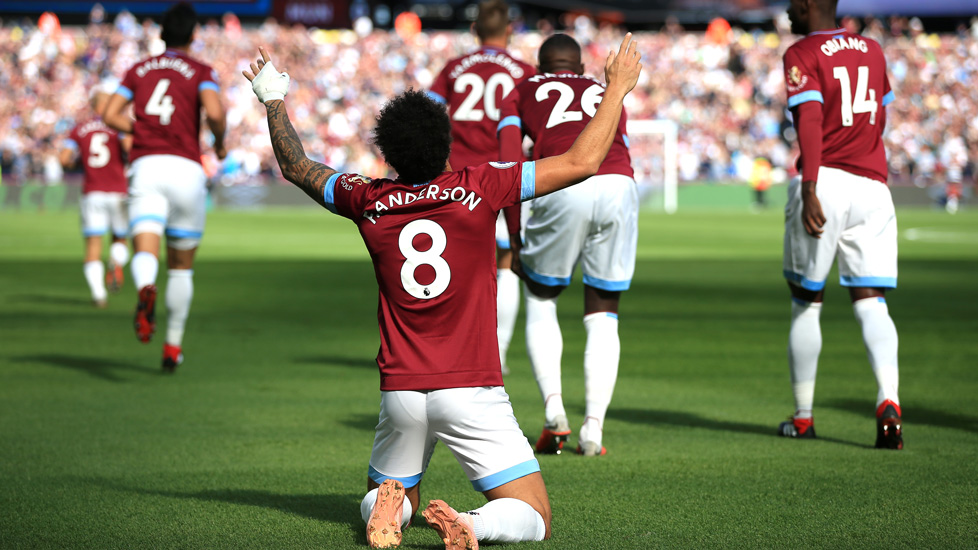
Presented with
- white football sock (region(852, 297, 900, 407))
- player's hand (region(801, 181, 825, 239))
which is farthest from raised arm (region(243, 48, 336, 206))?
white football sock (region(852, 297, 900, 407))

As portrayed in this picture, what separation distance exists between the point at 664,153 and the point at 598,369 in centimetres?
3579

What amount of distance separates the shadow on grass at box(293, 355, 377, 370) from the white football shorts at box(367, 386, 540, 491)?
481 centimetres

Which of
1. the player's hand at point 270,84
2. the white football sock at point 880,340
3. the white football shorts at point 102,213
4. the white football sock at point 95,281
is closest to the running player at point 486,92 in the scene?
the white football sock at point 880,340

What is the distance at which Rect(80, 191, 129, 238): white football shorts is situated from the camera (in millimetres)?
13562

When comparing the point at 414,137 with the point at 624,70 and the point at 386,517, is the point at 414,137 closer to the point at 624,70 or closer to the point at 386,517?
the point at 624,70

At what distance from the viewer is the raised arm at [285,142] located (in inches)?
158

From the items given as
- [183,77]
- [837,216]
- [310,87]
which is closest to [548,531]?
[837,216]

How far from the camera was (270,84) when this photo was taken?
4203 millimetres

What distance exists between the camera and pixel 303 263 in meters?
18.6

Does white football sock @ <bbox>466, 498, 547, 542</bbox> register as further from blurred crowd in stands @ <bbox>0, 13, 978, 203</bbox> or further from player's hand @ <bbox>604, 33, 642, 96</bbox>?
blurred crowd in stands @ <bbox>0, 13, 978, 203</bbox>

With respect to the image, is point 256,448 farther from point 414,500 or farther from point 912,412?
point 912,412

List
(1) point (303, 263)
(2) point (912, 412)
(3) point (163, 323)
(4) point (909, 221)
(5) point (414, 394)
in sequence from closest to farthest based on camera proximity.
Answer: (5) point (414, 394) → (2) point (912, 412) → (3) point (163, 323) → (1) point (303, 263) → (4) point (909, 221)

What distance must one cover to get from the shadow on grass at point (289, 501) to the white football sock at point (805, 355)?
2.62 meters

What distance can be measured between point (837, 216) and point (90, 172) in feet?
34.3
